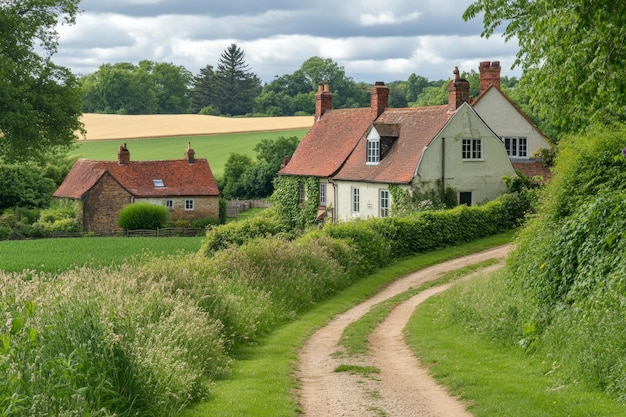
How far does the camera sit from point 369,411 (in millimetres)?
13500

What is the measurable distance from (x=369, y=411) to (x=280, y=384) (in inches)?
92.5

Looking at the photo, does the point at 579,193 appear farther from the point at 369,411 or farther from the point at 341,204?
the point at 341,204

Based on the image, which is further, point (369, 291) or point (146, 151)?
point (146, 151)

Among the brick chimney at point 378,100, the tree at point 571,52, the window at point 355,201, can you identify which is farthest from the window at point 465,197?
the tree at point 571,52

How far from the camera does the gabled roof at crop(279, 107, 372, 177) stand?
53.8 meters

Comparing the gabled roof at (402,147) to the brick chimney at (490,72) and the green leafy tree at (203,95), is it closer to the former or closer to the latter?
the brick chimney at (490,72)

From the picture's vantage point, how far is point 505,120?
55406 millimetres

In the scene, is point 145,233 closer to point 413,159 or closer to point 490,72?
point 413,159

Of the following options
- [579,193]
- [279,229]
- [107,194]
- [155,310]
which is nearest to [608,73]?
[579,193]

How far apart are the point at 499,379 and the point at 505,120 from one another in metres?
42.1

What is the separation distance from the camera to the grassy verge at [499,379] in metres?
12.9

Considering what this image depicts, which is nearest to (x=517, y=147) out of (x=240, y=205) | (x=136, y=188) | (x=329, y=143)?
(x=329, y=143)

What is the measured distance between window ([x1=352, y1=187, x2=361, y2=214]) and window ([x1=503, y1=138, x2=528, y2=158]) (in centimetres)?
1141

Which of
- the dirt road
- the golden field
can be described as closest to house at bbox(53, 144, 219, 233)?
the golden field
